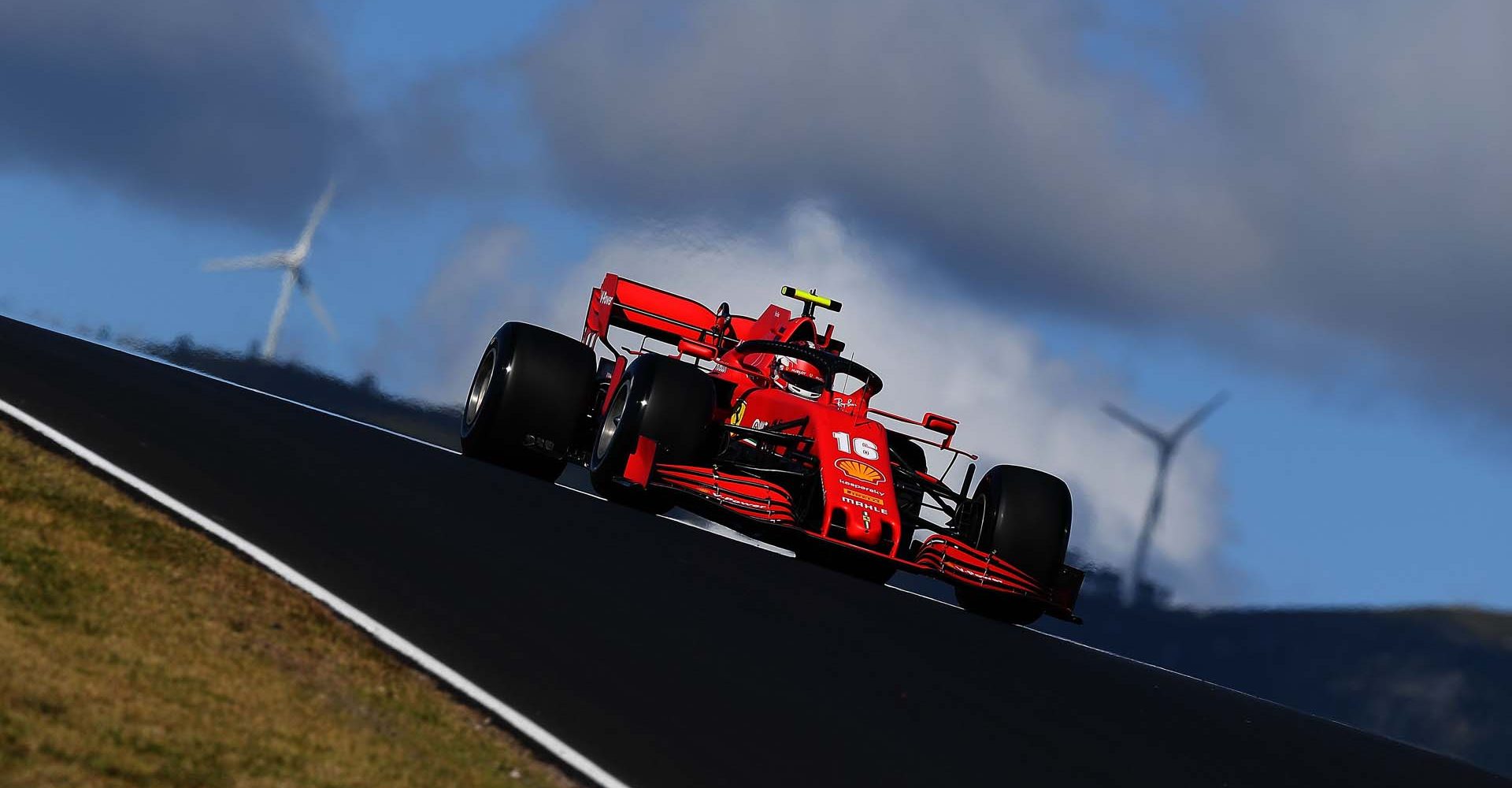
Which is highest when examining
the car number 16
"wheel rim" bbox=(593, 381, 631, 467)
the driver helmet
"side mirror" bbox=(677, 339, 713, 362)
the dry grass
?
"side mirror" bbox=(677, 339, 713, 362)

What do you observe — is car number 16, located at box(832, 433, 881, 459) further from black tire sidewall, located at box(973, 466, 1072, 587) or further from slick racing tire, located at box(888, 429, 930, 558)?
black tire sidewall, located at box(973, 466, 1072, 587)

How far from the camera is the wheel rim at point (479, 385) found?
1931 cm

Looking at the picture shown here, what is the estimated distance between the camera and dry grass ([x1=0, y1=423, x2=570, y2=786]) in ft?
19.0

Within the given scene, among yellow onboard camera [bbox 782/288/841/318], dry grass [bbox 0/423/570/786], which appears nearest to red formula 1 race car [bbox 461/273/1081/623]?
yellow onboard camera [bbox 782/288/841/318]

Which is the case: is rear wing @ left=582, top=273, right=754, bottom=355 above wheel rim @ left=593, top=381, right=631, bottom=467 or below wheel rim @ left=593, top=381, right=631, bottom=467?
above

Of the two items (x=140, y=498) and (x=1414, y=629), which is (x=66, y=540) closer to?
(x=140, y=498)

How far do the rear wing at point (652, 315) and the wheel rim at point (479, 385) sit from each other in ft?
6.45

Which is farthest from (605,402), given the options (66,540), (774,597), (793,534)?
(66,540)

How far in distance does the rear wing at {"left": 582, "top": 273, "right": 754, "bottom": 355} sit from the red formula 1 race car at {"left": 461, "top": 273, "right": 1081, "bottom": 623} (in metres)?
1.26

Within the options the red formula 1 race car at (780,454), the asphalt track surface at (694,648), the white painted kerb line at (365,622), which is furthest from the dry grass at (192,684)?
the red formula 1 race car at (780,454)

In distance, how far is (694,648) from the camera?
31.7 ft

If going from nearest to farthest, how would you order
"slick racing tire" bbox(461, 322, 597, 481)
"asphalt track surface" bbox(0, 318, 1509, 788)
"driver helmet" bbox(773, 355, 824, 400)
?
1. "asphalt track surface" bbox(0, 318, 1509, 788)
2. "driver helmet" bbox(773, 355, 824, 400)
3. "slick racing tire" bbox(461, 322, 597, 481)

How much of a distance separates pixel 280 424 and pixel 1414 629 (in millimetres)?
61862

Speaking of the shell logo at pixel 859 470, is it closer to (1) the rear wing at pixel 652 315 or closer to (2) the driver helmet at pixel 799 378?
(2) the driver helmet at pixel 799 378
